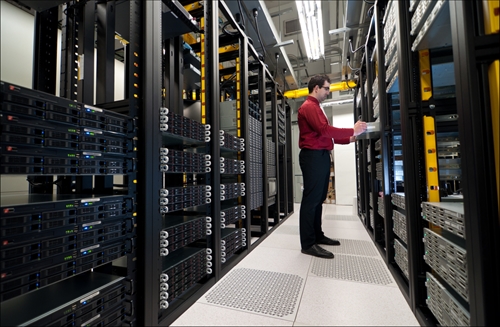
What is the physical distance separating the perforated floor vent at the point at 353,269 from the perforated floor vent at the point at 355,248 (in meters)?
0.14

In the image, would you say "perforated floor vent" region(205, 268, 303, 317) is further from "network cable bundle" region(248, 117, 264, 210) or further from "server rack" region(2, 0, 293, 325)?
"network cable bundle" region(248, 117, 264, 210)

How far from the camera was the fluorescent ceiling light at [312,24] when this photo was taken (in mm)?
2500

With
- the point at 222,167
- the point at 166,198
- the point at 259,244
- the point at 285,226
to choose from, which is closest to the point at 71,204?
the point at 166,198

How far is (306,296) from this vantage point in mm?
1349

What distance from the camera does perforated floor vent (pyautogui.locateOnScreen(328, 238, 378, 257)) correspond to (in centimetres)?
211

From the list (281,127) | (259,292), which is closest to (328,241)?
(259,292)

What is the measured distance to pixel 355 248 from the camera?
222cm

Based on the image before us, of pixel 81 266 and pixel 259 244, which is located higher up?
pixel 81 266

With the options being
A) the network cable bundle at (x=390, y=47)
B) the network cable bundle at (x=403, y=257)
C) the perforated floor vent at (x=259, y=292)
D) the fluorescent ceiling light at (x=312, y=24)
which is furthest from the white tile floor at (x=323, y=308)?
the fluorescent ceiling light at (x=312, y=24)

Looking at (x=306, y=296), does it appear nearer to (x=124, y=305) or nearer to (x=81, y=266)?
(x=124, y=305)

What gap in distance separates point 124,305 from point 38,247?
442mm

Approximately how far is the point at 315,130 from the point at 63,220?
189cm

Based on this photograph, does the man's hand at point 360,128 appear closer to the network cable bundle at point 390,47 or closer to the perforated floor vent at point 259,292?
the network cable bundle at point 390,47

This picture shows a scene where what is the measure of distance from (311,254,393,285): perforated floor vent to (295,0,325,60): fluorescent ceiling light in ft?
8.60
